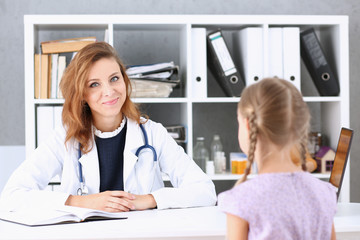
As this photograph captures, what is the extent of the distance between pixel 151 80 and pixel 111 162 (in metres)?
0.78

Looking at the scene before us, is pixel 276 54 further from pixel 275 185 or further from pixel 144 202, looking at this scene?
pixel 275 185

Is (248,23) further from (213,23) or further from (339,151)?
(339,151)

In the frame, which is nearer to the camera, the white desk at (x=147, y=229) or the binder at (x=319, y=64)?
the white desk at (x=147, y=229)

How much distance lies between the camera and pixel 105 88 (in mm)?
1846

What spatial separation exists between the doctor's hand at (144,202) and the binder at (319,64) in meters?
1.46

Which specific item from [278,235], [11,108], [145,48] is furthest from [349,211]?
[11,108]

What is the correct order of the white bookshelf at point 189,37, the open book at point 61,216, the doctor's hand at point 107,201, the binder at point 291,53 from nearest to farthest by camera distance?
the open book at point 61,216 < the doctor's hand at point 107,201 < the white bookshelf at point 189,37 < the binder at point 291,53

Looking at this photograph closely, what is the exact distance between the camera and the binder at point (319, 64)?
267 cm

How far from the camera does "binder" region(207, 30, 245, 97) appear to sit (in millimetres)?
2611

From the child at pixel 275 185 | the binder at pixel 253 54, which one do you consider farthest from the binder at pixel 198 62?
the child at pixel 275 185

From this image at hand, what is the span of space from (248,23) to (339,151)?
4.05ft

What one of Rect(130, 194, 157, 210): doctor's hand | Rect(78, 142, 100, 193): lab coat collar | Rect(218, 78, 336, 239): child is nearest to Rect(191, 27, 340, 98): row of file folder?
Rect(78, 142, 100, 193): lab coat collar

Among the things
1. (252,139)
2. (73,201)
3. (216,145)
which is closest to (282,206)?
(252,139)

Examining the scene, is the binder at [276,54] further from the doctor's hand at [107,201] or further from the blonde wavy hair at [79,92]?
the doctor's hand at [107,201]
